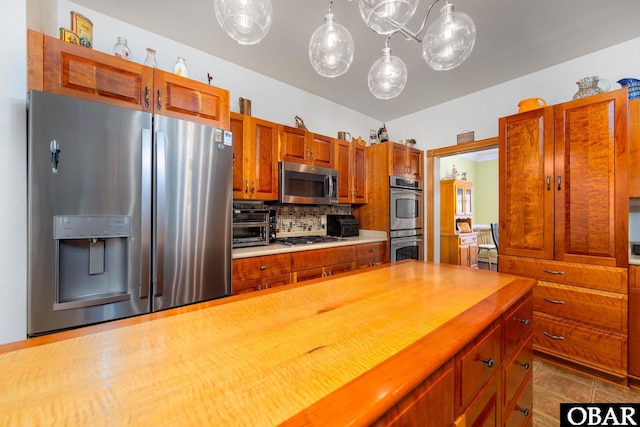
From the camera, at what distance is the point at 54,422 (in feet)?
1.31

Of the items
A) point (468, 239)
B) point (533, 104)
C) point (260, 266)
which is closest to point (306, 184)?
point (260, 266)

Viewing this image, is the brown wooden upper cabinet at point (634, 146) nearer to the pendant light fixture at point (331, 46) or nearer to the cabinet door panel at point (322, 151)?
the pendant light fixture at point (331, 46)

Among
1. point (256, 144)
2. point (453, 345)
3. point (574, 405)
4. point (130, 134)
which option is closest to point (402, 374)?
point (453, 345)

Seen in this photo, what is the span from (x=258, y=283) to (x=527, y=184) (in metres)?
2.50

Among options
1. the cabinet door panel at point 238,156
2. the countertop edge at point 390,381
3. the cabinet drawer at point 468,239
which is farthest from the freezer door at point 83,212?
the cabinet drawer at point 468,239

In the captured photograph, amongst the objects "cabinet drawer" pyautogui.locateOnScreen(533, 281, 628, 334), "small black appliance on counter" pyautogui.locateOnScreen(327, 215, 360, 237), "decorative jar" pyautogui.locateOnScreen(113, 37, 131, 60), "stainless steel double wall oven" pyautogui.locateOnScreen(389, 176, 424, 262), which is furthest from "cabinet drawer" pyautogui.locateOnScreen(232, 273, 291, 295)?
"cabinet drawer" pyautogui.locateOnScreen(533, 281, 628, 334)

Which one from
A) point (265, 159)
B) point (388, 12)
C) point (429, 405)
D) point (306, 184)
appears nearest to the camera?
point (429, 405)

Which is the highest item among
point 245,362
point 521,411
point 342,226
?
point 342,226

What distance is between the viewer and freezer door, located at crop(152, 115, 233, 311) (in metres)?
1.64

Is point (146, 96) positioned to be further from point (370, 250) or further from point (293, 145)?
point (370, 250)

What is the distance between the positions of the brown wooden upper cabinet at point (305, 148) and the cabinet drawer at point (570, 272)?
2.07 metres

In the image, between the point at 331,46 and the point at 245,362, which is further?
the point at 331,46

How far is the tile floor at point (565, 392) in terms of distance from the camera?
165 cm

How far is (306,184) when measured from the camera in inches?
114
